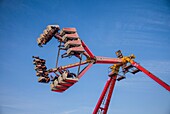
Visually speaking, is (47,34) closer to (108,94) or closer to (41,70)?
(41,70)

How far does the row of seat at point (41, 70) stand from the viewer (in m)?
24.5

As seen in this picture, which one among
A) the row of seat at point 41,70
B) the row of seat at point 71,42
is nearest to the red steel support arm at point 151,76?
the row of seat at point 71,42

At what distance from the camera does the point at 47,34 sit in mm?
24641

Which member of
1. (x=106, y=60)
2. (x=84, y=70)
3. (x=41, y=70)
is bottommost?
(x=84, y=70)

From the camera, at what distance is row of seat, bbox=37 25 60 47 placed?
2409cm

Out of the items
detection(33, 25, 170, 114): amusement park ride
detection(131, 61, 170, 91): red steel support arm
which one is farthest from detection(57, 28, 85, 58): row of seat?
detection(131, 61, 170, 91): red steel support arm

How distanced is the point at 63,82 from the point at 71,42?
3.28m

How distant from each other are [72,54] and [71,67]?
4.26m

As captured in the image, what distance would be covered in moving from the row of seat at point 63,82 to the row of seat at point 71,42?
1.68m

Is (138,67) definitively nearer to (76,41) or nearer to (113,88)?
(113,88)

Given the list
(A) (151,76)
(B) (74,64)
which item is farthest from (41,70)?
(A) (151,76)

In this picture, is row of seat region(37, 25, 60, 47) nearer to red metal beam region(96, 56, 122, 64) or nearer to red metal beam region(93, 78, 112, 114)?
red metal beam region(96, 56, 122, 64)

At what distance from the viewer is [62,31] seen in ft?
72.2

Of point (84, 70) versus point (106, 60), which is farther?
point (106, 60)
